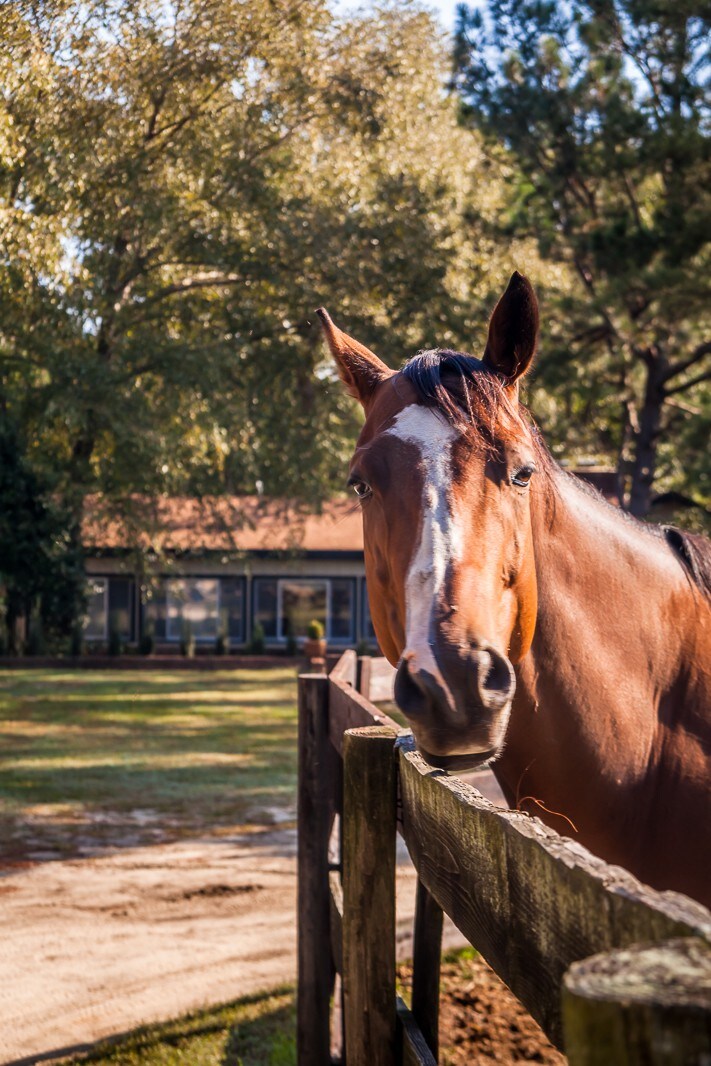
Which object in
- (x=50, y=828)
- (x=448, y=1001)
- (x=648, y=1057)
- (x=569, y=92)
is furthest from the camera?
(x=569, y=92)

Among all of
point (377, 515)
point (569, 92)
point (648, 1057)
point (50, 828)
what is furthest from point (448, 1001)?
point (569, 92)

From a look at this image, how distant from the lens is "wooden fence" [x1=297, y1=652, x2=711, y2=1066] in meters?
0.86

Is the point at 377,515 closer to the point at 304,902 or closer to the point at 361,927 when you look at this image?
the point at 361,927

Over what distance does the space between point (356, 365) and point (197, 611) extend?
28609mm

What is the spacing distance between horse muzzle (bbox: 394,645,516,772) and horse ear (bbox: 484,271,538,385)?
1.00 m

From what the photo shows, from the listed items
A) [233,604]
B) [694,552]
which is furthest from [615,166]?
[233,604]

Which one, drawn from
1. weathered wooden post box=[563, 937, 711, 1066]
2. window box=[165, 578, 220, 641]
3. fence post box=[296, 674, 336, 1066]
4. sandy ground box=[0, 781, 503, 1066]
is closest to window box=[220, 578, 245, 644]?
window box=[165, 578, 220, 641]

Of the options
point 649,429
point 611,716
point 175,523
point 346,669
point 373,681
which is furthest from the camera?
point 649,429

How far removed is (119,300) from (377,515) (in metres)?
15.2

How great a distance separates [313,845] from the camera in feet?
13.1

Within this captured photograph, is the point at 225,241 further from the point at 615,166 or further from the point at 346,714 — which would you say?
the point at 346,714

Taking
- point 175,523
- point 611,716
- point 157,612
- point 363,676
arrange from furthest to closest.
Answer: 1. point 157,612
2. point 175,523
3. point 363,676
4. point 611,716

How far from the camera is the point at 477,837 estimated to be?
1.65 m

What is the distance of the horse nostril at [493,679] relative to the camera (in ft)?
6.21
